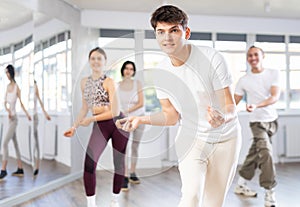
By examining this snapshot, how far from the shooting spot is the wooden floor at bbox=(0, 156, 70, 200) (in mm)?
3717

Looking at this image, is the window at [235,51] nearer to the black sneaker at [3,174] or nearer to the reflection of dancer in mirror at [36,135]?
the reflection of dancer in mirror at [36,135]

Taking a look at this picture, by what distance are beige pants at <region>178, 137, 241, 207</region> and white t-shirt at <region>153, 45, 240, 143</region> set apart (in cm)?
7

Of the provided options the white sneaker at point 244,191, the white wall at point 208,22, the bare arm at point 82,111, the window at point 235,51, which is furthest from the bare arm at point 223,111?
the window at point 235,51

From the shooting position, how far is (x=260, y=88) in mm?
3686

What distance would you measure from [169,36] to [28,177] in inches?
119

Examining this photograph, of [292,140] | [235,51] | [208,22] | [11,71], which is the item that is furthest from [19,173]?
[292,140]

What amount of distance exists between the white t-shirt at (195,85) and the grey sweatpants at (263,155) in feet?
6.51

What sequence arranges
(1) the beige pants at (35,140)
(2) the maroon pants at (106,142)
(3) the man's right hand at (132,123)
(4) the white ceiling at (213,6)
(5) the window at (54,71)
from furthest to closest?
1. (4) the white ceiling at (213,6)
2. (5) the window at (54,71)
3. (1) the beige pants at (35,140)
4. (2) the maroon pants at (106,142)
5. (3) the man's right hand at (132,123)

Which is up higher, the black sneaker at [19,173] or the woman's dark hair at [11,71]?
the woman's dark hair at [11,71]

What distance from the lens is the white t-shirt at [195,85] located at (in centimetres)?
157

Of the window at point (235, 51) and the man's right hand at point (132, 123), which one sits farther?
the window at point (235, 51)

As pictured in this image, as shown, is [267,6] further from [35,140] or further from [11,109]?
[11,109]

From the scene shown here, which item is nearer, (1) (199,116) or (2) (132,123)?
(2) (132,123)

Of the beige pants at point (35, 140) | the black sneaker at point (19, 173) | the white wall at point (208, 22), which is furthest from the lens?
the white wall at point (208, 22)
